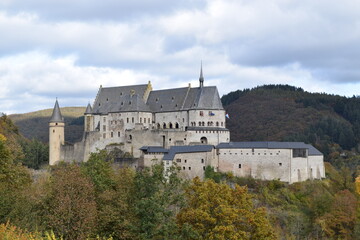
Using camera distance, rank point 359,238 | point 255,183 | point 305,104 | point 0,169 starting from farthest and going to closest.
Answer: point 305,104, point 255,183, point 359,238, point 0,169

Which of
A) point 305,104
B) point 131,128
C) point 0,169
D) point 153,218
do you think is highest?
point 305,104

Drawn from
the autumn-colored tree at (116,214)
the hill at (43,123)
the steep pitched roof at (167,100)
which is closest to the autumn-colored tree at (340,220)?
the steep pitched roof at (167,100)

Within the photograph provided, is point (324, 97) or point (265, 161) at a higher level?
point (324, 97)

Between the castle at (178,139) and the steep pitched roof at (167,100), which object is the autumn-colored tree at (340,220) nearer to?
→ the castle at (178,139)

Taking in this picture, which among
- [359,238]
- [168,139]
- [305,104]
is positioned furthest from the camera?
[305,104]

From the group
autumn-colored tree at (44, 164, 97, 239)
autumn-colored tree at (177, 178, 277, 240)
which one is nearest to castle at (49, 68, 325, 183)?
autumn-colored tree at (177, 178, 277, 240)

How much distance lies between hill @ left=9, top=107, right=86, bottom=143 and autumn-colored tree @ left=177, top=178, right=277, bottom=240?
86243 mm

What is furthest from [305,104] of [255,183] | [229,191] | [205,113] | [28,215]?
[28,215]

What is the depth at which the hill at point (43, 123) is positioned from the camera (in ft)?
421

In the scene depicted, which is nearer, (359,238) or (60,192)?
(60,192)

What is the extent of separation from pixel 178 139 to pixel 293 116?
62.7 metres

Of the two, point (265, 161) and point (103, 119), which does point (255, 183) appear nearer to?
point (265, 161)

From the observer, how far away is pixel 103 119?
7606cm

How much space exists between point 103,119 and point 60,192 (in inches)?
1739
